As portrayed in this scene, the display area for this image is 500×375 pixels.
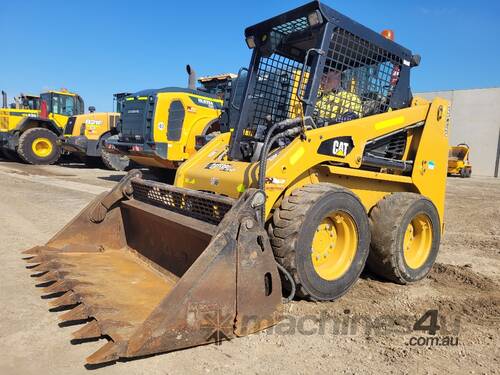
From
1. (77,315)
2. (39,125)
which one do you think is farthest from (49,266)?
(39,125)

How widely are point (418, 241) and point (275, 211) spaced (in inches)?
82.5

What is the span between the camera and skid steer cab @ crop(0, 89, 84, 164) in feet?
58.2

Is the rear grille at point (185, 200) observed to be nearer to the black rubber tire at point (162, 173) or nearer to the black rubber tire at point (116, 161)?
the black rubber tire at point (162, 173)

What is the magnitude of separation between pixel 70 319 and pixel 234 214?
126 centimetres

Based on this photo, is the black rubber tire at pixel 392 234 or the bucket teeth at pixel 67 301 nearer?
the bucket teeth at pixel 67 301

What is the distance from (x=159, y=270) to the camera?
3.88 meters

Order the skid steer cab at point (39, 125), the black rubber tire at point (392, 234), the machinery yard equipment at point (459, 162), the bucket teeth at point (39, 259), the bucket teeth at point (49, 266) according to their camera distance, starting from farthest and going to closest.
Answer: the machinery yard equipment at point (459, 162), the skid steer cab at point (39, 125), the black rubber tire at point (392, 234), the bucket teeth at point (39, 259), the bucket teeth at point (49, 266)

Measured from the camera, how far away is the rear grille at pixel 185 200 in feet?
10.6

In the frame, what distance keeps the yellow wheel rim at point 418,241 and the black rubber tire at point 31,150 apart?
1683 cm

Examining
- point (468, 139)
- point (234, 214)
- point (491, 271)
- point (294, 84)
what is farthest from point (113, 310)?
point (468, 139)

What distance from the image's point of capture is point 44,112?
18.5m

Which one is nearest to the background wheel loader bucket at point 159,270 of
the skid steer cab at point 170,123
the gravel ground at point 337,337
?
the gravel ground at point 337,337

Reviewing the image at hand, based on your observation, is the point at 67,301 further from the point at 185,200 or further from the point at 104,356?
the point at 185,200

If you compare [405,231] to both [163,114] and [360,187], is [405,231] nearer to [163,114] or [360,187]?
[360,187]
